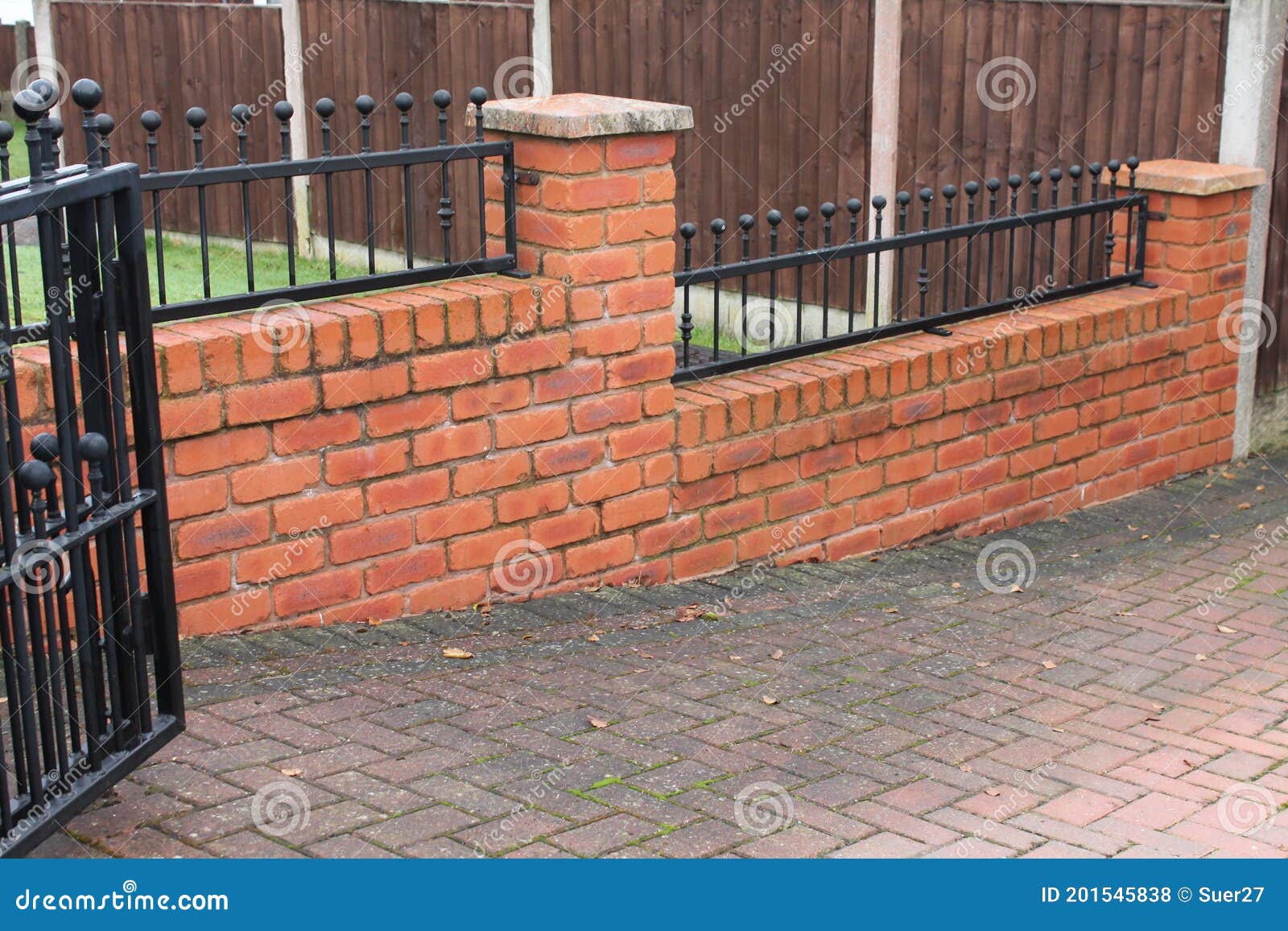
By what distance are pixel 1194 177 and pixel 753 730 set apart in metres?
4.41

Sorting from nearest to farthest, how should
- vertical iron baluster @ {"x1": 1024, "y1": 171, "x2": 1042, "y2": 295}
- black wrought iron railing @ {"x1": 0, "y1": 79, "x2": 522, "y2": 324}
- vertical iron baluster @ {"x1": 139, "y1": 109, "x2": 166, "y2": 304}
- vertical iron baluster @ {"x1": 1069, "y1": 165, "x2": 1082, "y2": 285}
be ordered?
1. black wrought iron railing @ {"x1": 0, "y1": 79, "x2": 522, "y2": 324}
2. vertical iron baluster @ {"x1": 139, "y1": 109, "x2": 166, "y2": 304}
3. vertical iron baluster @ {"x1": 1024, "y1": 171, "x2": 1042, "y2": 295}
4. vertical iron baluster @ {"x1": 1069, "y1": 165, "x2": 1082, "y2": 285}

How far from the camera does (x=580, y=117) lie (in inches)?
210

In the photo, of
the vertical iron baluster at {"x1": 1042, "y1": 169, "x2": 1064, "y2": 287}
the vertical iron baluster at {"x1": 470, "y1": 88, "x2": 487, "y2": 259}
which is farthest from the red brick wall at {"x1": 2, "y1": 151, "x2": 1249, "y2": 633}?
the vertical iron baluster at {"x1": 1042, "y1": 169, "x2": 1064, "y2": 287}

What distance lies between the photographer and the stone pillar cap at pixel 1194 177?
7.57m

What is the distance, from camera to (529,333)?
212 inches

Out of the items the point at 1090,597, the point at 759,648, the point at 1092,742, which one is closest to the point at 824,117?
the point at 1090,597

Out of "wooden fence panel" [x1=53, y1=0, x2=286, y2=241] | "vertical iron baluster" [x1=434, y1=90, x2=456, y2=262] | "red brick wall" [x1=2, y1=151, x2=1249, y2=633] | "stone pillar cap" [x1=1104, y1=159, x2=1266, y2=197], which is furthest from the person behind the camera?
"wooden fence panel" [x1=53, y1=0, x2=286, y2=241]

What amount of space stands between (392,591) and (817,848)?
1.99m

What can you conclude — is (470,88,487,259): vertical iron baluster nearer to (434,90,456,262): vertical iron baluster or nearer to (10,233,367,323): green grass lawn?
(434,90,456,262): vertical iron baluster

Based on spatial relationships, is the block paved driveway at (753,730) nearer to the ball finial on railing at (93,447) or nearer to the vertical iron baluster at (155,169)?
the ball finial on railing at (93,447)

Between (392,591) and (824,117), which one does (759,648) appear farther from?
(824,117)

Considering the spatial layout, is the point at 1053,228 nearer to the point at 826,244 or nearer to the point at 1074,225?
the point at 1074,225

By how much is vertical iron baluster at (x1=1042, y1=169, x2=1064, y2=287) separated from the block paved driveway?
1962mm

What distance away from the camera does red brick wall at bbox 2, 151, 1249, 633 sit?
4797 mm
